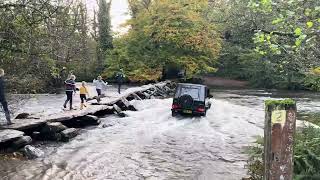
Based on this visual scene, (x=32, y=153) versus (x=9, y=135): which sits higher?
(x=9, y=135)

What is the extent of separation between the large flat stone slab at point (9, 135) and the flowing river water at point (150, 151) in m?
1.02

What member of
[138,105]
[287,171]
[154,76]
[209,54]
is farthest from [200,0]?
[287,171]

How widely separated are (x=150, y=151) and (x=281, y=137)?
939 cm

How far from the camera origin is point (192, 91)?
921 inches

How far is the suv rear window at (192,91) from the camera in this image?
913 inches

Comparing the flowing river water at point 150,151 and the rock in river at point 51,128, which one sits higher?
the rock in river at point 51,128

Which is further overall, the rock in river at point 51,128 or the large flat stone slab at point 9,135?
the rock in river at point 51,128

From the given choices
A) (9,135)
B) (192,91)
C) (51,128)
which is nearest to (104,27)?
(192,91)

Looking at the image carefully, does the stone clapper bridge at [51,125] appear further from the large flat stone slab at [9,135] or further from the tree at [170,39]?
the tree at [170,39]

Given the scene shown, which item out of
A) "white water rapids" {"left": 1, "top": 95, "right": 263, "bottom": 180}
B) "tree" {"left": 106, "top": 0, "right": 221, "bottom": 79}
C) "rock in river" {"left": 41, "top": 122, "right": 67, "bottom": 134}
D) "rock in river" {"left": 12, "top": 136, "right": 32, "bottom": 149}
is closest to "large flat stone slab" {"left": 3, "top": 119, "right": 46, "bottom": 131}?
"rock in river" {"left": 41, "top": 122, "right": 67, "bottom": 134}

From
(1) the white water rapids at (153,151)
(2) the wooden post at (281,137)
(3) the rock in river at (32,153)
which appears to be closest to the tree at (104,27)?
(1) the white water rapids at (153,151)

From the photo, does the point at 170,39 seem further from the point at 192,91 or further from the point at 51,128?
the point at 51,128

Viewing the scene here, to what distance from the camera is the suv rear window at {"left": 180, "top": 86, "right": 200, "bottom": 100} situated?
23188mm

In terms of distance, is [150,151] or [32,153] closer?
[32,153]
